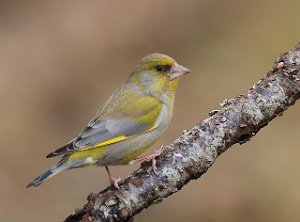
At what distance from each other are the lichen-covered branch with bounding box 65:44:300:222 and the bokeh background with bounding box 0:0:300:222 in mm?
4564

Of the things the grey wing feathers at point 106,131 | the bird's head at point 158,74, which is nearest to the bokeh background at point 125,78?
the bird's head at point 158,74

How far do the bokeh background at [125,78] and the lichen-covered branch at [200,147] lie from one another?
180 inches

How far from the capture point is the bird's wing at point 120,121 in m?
6.11

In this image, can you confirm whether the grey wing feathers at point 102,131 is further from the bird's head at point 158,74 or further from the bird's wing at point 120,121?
the bird's head at point 158,74

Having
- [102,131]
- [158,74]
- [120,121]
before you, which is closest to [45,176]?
[102,131]

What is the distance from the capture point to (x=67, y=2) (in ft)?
52.5

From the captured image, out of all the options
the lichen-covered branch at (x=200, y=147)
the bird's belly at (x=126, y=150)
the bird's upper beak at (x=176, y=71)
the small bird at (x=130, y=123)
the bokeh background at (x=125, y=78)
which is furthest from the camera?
the bokeh background at (x=125, y=78)

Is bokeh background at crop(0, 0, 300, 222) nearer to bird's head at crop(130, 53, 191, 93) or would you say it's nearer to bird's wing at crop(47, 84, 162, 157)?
bird's head at crop(130, 53, 191, 93)

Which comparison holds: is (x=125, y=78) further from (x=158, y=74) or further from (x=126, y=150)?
(x=126, y=150)

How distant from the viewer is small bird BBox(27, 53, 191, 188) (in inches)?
237

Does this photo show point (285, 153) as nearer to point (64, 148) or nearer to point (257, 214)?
point (257, 214)

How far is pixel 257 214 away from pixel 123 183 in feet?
17.3

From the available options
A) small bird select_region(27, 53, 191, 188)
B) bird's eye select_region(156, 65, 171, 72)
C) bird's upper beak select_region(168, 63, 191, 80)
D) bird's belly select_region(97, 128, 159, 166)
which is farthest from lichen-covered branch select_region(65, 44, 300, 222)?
bird's eye select_region(156, 65, 171, 72)

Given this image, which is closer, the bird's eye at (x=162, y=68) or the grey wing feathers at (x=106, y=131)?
the grey wing feathers at (x=106, y=131)
